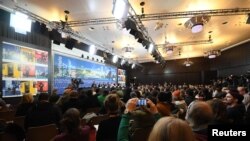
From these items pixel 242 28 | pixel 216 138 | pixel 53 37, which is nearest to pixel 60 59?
pixel 53 37

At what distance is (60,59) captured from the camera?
41.8ft

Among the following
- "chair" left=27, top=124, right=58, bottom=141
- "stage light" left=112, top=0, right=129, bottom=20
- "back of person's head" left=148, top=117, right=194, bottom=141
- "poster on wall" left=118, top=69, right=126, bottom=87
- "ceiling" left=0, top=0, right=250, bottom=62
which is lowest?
"chair" left=27, top=124, right=58, bottom=141

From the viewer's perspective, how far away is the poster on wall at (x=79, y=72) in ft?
41.0

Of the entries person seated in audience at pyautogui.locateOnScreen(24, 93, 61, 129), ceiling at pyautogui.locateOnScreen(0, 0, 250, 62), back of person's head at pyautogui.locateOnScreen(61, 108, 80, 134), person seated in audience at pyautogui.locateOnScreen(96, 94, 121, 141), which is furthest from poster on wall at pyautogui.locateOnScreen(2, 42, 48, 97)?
back of person's head at pyautogui.locateOnScreen(61, 108, 80, 134)

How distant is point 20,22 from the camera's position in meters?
7.37

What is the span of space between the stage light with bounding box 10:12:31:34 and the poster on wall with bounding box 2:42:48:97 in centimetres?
156

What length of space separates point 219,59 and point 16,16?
18.0 m

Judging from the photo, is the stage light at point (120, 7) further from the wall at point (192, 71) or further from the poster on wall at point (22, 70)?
the wall at point (192, 71)

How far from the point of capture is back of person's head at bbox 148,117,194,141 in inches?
49.0

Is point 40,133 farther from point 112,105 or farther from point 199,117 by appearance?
point 199,117

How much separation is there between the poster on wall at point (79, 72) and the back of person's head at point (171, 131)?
11.4 metres

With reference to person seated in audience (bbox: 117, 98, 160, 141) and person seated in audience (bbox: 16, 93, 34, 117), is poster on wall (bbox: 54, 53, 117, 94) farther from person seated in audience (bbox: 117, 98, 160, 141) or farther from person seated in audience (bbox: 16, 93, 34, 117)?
person seated in audience (bbox: 117, 98, 160, 141)

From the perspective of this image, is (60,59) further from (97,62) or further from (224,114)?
(224,114)

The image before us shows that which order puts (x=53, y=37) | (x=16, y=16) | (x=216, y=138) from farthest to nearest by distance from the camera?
(x=53, y=37), (x=16, y=16), (x=216, y=138)
